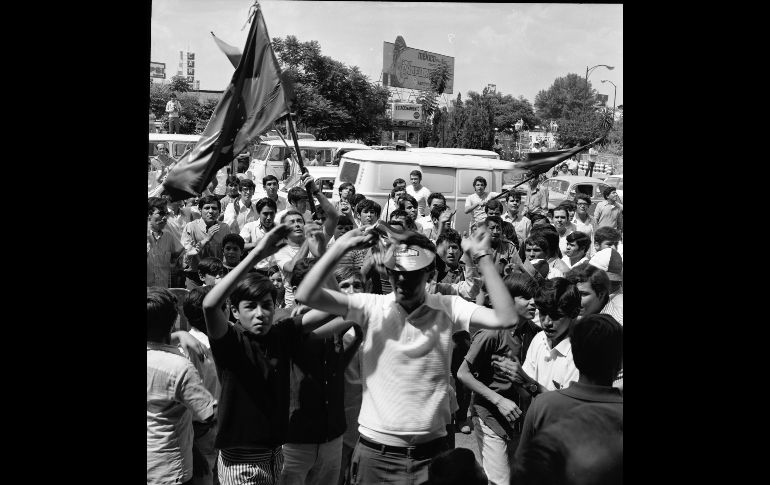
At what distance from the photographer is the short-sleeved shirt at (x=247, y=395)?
391 cm

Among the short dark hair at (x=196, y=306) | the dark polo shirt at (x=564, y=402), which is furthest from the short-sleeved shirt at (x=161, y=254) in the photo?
the dark polo shirt at (x=564, y=402)

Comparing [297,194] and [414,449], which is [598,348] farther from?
[297,194]

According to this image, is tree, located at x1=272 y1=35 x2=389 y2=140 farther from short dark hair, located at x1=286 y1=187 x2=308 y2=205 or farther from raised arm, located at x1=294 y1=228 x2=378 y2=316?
raised arm, located at x1=294 y1=228 x2=378 y2=316

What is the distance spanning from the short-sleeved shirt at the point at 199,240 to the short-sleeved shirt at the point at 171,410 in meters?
3.59

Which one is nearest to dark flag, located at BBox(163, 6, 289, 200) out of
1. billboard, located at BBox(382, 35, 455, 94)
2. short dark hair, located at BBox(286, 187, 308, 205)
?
short dark hair, located at BBox(286, 187, 308, 205)

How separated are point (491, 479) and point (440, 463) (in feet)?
4.48

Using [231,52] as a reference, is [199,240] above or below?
below

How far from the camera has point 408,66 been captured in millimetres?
64438

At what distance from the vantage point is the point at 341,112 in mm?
31922

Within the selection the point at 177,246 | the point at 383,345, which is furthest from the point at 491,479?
the point at 177,246

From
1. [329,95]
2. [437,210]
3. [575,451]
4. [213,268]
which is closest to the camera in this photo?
[575,451]

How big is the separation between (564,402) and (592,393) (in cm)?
12

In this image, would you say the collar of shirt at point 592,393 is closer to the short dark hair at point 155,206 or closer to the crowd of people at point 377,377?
the crowd of people at point 377,377

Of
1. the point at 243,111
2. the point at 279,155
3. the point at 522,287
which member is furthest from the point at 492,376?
the point at 279,155
